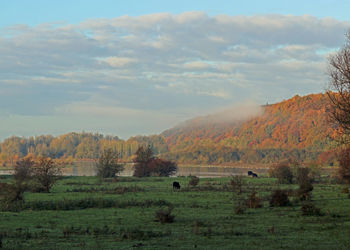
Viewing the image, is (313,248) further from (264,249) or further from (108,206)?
(108,206)

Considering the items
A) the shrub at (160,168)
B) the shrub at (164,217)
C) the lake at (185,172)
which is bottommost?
the lake at (185,172)

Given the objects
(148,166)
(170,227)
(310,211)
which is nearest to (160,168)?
(148,166)

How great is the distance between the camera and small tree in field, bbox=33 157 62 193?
161 feet

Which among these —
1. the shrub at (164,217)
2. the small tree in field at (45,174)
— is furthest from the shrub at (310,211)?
the small tree in field at (45,174)

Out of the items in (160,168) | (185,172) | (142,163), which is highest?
(142,163)

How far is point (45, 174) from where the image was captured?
49156mm

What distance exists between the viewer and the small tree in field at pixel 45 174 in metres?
49.1

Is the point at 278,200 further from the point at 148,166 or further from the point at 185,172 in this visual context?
the point at 185,172

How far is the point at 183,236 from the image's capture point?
2027 centimetres

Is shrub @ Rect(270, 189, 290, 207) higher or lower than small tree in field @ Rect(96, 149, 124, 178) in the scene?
lower

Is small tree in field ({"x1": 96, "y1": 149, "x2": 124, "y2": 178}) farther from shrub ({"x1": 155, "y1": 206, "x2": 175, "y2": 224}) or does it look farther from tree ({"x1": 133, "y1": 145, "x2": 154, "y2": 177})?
shrub ({"x1": 155, "y1": 206, "x2": 175, "y2": 224})

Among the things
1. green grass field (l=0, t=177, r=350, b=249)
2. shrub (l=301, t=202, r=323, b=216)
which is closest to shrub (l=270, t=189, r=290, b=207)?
green grass field (l=0, t=177, r=350, b=249)

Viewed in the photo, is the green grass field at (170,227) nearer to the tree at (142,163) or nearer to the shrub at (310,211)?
the shrub at (310,211)

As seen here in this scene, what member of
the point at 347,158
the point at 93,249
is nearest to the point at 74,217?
the point at 93,249
